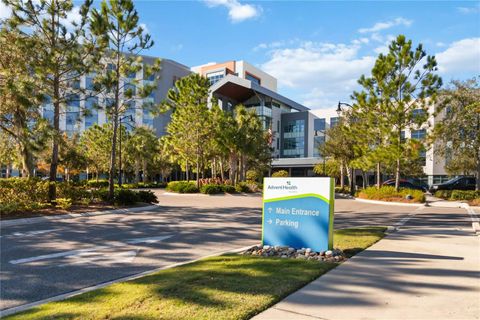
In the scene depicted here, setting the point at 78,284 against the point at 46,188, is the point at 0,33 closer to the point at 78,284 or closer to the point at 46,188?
the point at 46,188

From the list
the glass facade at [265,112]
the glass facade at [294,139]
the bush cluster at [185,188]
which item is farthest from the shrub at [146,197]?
the glass facade at [294,139]

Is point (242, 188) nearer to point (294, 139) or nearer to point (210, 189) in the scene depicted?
point (210, 189)

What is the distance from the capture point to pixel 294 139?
79.5 meters

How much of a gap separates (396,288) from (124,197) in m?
15.0

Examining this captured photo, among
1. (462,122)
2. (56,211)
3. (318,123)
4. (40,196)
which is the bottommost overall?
(56,211)

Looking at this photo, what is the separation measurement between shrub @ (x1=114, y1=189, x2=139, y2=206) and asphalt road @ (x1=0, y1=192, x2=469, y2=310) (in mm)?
2977

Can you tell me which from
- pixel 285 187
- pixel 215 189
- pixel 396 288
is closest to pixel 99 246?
pixel 285 187

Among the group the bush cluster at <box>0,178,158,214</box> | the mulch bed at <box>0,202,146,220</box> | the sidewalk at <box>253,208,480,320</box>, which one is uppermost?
the bush cluster at <box>0,178,158,214</box>

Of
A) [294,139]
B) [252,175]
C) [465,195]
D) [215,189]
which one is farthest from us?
→ [294,139]

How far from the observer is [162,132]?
8081 centimetres

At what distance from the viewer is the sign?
23.8ft

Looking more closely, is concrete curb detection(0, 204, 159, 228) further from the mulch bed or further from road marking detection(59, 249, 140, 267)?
road marking detection(59, 249, 140, 267)

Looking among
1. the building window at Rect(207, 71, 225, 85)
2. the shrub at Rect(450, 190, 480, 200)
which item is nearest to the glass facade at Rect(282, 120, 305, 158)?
the building window at Rect(207, 71, 225, 85)

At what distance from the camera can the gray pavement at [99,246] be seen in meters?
6.02
